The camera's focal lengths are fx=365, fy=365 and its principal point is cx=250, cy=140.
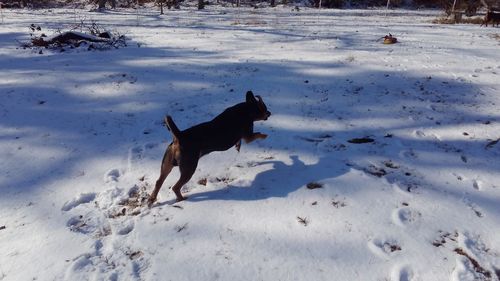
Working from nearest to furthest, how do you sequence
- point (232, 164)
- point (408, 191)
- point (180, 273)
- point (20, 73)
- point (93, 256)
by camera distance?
point (180, 273) < point (93, 256) < point (408, 191) < point (232, 164) < point (20, 73)

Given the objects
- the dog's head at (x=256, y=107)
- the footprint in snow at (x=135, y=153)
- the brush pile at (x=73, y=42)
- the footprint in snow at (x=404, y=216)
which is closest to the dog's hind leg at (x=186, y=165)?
the dog's head at (x=256, y=107)

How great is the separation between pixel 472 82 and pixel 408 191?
4.54m

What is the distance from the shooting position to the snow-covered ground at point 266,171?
132 inches

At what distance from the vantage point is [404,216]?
149 inches

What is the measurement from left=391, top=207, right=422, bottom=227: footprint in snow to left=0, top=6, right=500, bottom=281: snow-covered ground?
0.02 m

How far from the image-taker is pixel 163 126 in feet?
20.4

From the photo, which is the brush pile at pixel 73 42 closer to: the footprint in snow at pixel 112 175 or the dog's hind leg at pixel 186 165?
the footprint in snow at pixel 112 175

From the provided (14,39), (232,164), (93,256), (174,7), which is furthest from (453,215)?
(174,7)

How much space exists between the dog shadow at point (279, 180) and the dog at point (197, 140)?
411 millimetres

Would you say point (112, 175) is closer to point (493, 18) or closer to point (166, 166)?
point (166, 166)

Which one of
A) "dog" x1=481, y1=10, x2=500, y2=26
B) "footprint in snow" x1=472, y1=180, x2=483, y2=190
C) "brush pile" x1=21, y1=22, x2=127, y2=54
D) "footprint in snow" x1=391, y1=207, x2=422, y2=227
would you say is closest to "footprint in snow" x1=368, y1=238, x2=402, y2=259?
"footprint in snow" x1=391, y1=207, x2=422, y2=227

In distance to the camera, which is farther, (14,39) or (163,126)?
(14,39)

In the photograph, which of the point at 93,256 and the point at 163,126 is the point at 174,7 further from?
the point at 93,256

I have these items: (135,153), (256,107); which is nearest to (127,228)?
(135,153)
